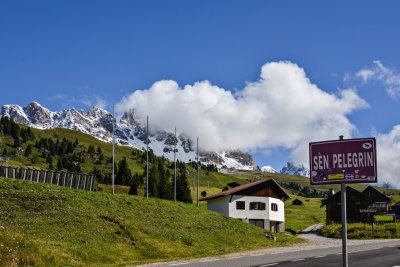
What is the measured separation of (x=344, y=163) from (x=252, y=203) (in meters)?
61.1

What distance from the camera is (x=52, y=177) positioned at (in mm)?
42938

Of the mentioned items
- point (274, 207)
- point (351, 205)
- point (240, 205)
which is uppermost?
point (351, 205)

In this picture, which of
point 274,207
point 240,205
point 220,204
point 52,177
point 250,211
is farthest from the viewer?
point 274,207

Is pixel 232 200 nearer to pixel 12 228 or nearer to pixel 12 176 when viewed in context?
pixel 12 176

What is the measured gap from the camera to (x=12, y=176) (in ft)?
133

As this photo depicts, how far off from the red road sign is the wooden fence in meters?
36.7

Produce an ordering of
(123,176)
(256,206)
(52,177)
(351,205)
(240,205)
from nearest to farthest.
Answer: (52,177), (240,205), (256,206), (351,205), (123,176)

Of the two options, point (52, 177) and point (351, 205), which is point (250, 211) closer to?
point (351, 205)

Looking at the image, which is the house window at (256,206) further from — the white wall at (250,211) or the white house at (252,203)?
the white wall at (250,211)

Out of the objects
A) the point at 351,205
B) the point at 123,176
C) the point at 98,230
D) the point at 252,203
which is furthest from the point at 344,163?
the point at 123,176

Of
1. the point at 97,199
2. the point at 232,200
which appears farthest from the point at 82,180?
the point at 232,200

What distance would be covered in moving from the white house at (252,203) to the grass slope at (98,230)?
19.7 meters

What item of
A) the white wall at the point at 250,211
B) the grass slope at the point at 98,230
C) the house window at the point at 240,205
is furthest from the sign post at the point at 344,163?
the house window at the point at 240,205

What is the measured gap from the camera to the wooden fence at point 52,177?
4053 cm
